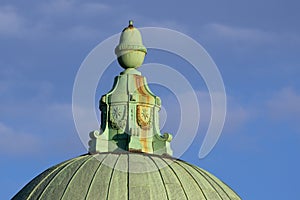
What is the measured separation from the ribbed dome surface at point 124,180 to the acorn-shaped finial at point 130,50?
594 cm

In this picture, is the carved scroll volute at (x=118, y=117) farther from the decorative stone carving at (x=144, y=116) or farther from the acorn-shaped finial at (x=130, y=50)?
the acorn-shaped finial at (x=130, y=50)

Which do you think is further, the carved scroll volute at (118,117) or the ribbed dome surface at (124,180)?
the carved scroll volute at (118,117)

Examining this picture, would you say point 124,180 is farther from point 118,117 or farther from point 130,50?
point 130,50

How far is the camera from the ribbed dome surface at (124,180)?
5209cm

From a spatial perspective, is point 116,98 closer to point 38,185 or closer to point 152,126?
point 152,126

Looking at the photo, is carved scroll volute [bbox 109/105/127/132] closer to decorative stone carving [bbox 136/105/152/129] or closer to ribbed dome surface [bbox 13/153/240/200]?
decorative stone carving [bbox 136/105/152/129]

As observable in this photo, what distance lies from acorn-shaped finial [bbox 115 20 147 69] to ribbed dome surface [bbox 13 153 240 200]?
5.94 m

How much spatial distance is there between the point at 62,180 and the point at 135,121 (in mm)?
5827

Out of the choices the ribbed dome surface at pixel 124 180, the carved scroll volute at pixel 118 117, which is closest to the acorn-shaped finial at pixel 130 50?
the carved scroll volute at pixel 118 117

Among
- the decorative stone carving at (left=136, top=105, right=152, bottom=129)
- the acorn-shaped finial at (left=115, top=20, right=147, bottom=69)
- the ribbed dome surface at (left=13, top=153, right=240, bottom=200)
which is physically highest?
the acorn-shaped finial at (left=115, top=20, right=147, bottom=69)

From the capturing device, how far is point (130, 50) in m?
59.1

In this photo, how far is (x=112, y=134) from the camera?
5734 cm

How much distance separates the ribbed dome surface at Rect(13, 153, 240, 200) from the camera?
2051 inches

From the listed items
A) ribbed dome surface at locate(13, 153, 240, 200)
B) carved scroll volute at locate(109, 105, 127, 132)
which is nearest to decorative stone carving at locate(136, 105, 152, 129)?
carved scroll volute at locate(109, 105, 127, 132)
